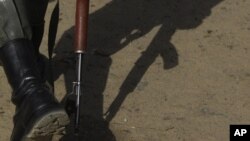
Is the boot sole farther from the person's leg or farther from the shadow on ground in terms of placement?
the shadow on ground

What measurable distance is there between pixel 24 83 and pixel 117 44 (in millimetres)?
1729

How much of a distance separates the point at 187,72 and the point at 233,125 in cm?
63

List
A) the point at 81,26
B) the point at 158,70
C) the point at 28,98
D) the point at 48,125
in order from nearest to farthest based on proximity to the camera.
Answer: the point at 48,125, the point at 28,98, the point at 81,26, the point at 158,70

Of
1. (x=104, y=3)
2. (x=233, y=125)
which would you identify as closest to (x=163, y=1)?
(x=104, y=3)

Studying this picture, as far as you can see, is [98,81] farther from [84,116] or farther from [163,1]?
[163,1]

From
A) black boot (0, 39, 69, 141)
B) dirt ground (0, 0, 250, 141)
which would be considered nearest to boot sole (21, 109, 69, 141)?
black boot (0, 39, 69, 141)

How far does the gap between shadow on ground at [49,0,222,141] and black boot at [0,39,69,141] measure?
56 cm

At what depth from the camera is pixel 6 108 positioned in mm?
3980

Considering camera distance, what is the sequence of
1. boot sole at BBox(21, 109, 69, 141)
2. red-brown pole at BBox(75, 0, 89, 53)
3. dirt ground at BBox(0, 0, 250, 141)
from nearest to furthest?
boot sole at BBox(21, 109, 69, 141), red-brown pole at BBox(75, 0, 89, 53), dirt ground at BBox(0, 0, 250, 141)

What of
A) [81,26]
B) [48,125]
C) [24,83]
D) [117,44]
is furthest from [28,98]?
[117,44]

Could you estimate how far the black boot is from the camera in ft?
9.72

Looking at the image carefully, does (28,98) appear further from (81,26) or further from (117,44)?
(117,44)

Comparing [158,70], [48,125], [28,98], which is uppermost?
[158,70]

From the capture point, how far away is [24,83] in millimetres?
3145
